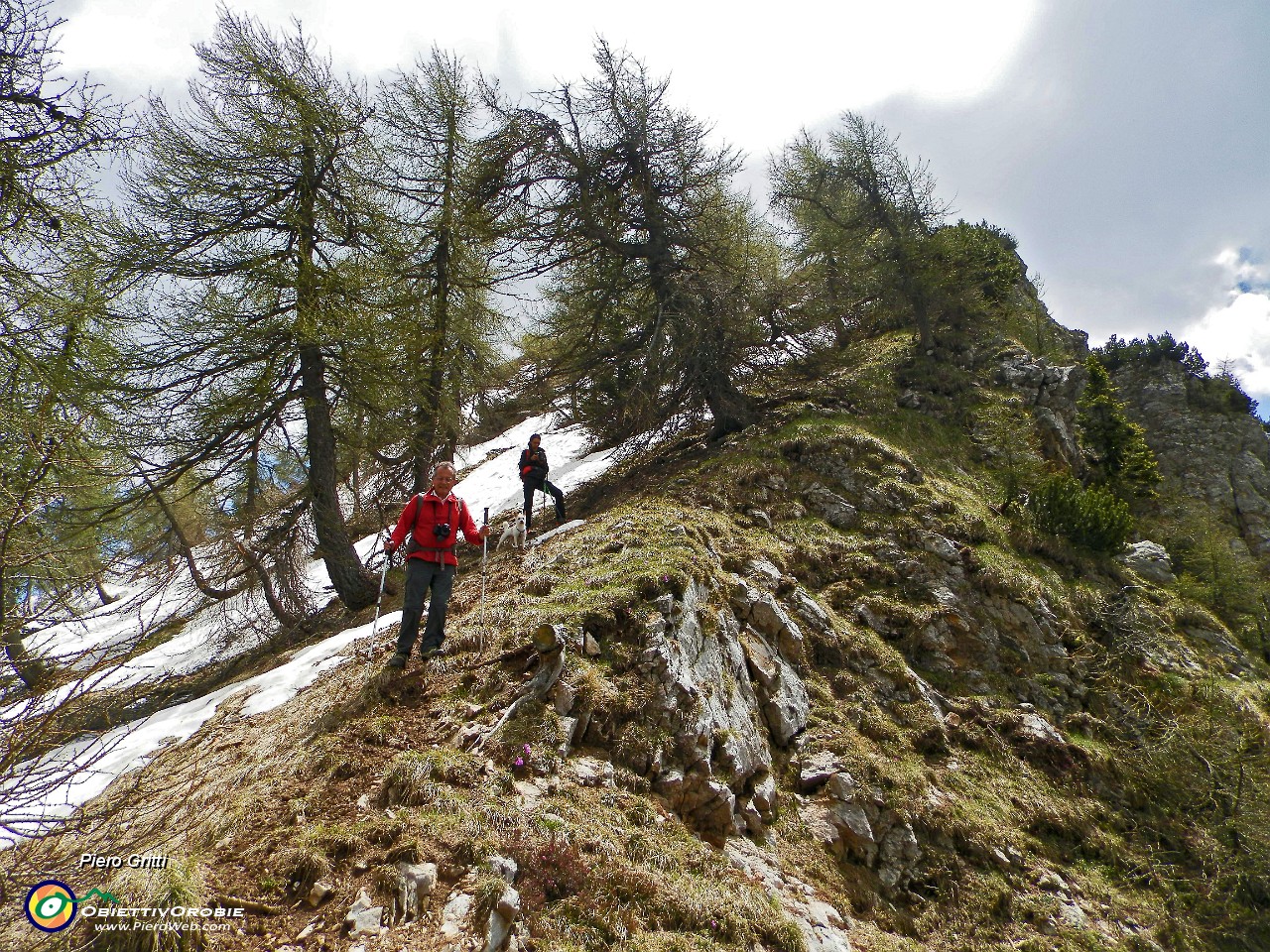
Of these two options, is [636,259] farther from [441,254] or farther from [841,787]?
[841,787]

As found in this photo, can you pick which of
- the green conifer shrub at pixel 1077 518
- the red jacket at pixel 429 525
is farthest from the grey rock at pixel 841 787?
the green conifer shrub at pixel 1077 518

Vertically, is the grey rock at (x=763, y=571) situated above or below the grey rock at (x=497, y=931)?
above

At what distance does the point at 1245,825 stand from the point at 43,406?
13365 mm

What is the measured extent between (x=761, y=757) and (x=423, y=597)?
13.3ft

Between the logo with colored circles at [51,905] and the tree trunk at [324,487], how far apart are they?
319 inches

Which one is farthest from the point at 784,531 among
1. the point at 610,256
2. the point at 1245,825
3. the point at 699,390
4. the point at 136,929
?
the point at 136,929

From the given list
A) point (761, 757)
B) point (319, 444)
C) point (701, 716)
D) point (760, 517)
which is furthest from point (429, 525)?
point (760, 517)

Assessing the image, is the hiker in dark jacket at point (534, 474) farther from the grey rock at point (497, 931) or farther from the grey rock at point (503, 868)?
the grey rock at point (497, 931)

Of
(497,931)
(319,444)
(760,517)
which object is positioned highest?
(319,444)

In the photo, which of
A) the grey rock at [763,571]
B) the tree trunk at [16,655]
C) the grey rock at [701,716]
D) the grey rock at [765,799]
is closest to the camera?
the tree trunk at [16,655]

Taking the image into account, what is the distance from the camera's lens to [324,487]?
407 inches

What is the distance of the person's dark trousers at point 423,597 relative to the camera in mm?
6051

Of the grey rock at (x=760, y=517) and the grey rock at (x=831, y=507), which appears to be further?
the grey rock at (x=831, y=507)

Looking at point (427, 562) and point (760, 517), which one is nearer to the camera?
point (427, 562)
